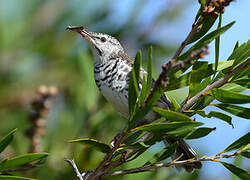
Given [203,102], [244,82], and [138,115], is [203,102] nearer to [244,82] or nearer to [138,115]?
[244,82]

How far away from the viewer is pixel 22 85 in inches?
122

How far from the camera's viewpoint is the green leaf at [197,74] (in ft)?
4.63

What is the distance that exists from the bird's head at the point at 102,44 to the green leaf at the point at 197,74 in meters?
1.62

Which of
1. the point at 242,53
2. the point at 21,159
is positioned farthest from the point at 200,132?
the point at 21,159

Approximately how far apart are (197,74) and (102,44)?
6.15 ft

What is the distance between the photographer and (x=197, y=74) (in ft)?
4.67

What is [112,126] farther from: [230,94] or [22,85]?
[230,94]

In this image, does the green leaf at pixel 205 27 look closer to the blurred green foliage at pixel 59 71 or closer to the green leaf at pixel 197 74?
the green leaf at pixel 197 74

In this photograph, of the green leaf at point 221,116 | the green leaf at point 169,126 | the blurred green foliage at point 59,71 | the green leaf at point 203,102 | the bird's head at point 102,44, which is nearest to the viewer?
the green leaf at point 169,126

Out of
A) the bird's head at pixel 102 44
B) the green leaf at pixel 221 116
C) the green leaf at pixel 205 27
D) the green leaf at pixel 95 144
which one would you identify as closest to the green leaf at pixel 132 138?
the green leaf at pixel 95 144

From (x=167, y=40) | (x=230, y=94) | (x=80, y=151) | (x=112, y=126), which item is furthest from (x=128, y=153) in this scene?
(x=167, y=40)

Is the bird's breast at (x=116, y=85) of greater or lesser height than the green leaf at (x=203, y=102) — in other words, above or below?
above

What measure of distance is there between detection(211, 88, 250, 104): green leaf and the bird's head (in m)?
1.71

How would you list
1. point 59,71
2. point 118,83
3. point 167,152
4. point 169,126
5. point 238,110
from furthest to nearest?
point 59,71, point 118,83, point 167,152, point 238,110, point 169,126
